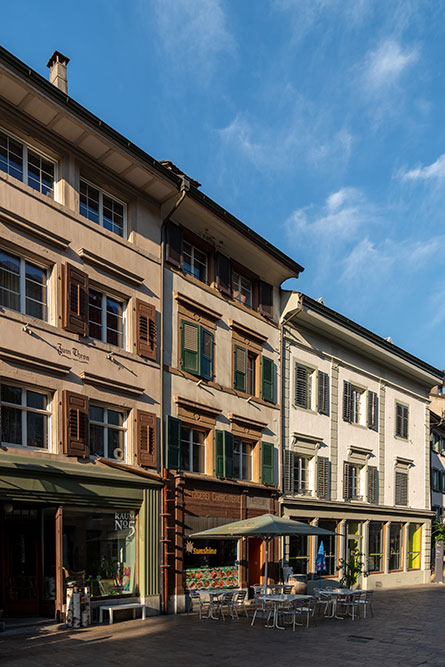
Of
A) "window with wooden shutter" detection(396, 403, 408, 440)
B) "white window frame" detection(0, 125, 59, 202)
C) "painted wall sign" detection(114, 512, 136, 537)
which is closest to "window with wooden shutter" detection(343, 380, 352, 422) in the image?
"window with wooden shutter" detection(396, 403, 408, 440)

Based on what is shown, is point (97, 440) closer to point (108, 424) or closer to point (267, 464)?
point (108, 424)

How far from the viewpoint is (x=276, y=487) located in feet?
80.4

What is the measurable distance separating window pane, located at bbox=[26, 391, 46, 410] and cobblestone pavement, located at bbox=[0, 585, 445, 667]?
4896mm

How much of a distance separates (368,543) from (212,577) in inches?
446

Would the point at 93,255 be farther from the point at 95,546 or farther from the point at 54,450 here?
the point at 95,546

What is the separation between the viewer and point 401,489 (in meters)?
33.6

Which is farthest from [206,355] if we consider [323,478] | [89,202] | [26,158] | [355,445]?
[355,445]

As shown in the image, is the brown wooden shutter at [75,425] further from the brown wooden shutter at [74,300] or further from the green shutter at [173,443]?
the green shutter at [173,443]

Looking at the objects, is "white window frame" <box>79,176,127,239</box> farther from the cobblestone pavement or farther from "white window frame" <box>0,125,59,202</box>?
the cobblestone pavement

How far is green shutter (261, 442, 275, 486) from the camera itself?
2384 cm

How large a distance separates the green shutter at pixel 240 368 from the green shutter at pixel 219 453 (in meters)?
2.06

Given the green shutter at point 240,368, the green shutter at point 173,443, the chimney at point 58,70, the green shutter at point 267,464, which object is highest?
the chimney at point 58,70

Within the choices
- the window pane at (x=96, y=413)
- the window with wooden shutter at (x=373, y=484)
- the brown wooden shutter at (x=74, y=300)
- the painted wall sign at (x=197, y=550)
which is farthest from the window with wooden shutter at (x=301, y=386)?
the brown wooden shutter at (x=74, y=300)

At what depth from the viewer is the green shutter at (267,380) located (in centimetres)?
2450
